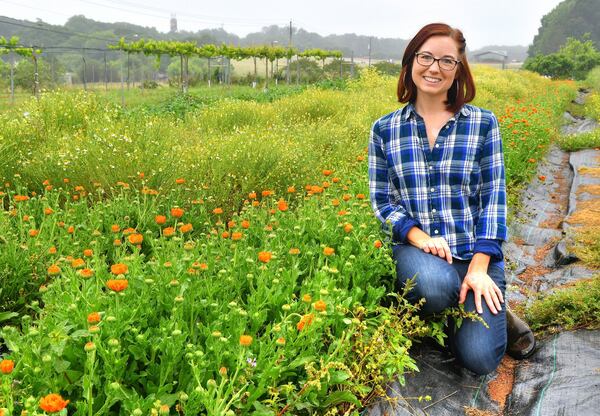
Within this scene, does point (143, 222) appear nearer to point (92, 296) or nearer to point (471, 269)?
point (92, 296)

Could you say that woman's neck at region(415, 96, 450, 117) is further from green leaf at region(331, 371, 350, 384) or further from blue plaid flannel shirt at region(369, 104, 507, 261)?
green leaf at region(331, 371, 350, 384)

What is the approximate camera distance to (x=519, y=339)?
2.90 metres

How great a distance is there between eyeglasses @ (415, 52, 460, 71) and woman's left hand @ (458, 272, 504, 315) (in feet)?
3.31

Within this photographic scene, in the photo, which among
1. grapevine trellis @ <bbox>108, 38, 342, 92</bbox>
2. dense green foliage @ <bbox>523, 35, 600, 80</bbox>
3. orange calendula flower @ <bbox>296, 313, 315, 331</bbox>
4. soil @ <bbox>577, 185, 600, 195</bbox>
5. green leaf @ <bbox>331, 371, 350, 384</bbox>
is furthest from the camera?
dense green foliage @ <bbox>523, 35, 600, 80</bbox>

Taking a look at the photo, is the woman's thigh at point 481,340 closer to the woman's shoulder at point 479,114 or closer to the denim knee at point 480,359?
the denim knee at point 480,359

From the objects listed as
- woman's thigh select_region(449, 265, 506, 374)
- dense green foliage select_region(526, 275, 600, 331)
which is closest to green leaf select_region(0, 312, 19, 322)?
woman's thigh select_region(449, 265, 506, 374)

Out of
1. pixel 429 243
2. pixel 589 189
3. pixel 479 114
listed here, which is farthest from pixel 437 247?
pixel 589 189

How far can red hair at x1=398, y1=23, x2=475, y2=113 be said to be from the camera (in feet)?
8.53

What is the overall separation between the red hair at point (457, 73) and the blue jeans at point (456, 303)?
82 cm

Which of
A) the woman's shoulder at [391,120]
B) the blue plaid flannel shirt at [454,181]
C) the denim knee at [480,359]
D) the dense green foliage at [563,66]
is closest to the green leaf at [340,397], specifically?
the denim knee at [480,359]

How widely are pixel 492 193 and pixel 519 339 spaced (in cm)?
86

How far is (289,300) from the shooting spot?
2.18 meters

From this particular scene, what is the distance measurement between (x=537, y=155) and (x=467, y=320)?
581 cm

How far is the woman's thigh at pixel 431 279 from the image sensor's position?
8.11 ft
